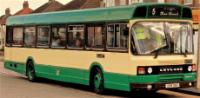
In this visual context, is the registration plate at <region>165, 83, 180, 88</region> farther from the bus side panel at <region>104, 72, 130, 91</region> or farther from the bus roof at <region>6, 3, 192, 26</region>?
the bus roof at <region>6, 3, 192, 26</region>

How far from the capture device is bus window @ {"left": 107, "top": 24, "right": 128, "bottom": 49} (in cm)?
1661

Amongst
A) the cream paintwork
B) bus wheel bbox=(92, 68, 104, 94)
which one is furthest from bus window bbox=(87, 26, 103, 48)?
bus wheel bbox=(92, 68, 104, 94)

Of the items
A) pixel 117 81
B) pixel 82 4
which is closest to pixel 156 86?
pixel 117 81

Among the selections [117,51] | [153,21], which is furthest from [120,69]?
[153,21]

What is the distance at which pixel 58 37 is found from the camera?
834 inches

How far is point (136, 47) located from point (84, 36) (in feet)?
10.6

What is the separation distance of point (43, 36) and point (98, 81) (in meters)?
5.07

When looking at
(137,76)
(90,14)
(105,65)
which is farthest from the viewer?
(90,14)

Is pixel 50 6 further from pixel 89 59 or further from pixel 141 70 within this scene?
pixel 141 70

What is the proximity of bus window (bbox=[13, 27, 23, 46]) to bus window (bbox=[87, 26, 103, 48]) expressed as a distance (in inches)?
256

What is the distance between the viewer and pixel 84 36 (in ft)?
62.8

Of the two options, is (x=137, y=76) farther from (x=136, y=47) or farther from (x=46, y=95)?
(x=46, y=95)

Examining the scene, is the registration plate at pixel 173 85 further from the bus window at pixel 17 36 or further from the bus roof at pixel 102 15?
the bus window at pixel 17 36

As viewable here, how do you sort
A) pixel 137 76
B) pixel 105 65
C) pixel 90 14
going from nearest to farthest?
pixel 137 76, pixel 105 65, pixel 90 14
